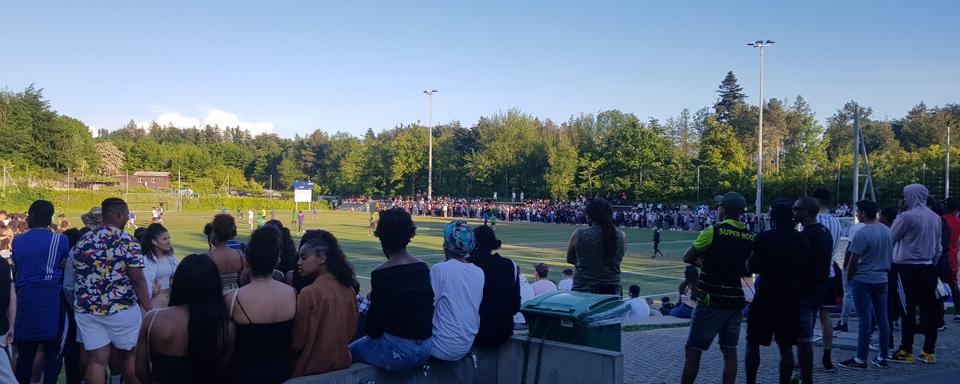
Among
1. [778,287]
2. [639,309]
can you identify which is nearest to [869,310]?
[778,287]

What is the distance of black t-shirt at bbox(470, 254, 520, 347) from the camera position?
5617 millimetres

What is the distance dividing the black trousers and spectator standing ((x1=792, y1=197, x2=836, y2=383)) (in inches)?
50.7

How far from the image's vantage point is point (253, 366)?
14.1ft

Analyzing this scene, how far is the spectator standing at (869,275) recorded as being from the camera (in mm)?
7648

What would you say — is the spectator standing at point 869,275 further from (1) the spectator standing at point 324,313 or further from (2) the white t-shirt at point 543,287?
(1) the spectator standing at point 324,313

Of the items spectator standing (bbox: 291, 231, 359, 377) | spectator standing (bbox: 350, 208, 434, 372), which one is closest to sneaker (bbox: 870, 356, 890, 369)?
spectator standing (bbox: 350, 208, 434, 372)

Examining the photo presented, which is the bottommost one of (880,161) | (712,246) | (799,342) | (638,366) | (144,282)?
(638,366)

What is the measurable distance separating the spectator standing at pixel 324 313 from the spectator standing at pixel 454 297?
0.69m

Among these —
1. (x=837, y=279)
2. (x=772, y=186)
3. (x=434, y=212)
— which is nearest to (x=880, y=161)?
(x=772, y=186)

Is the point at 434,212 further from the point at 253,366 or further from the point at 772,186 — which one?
the point at 253,366

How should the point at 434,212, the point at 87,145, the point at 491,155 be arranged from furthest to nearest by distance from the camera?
1. the point at 87,145
2. the point at 491,155
3. the point at 434,212

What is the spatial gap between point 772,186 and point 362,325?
57.2 meters

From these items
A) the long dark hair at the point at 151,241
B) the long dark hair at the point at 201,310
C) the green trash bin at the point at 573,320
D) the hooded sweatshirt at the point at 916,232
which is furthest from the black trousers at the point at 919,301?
the long dark hair at the point at 151,241

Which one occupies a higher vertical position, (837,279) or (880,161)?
(880,161)
